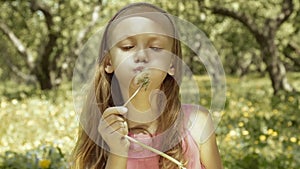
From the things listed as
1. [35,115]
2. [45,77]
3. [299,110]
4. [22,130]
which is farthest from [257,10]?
[22,130]

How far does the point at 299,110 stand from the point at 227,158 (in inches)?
149

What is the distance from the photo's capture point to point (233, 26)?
23.7 metres

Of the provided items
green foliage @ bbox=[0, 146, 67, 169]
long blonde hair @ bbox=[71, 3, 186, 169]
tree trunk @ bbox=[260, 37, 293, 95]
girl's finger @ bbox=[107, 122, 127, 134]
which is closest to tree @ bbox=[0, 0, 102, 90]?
tree trunk @ bbox=[260, 37, 293, 95]

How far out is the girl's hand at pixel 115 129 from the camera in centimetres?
168

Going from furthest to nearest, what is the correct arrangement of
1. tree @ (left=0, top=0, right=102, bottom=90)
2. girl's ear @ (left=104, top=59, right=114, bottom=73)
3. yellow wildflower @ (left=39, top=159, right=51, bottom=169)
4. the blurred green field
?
tree @ (left=0, top=0, right=102, bottom=90) → the blurred green field → yellow wildflower @ (left=39, top=159, right=51, bottom=169) → girl's ear @ (left=104, top=59, right=114, bottom=73)

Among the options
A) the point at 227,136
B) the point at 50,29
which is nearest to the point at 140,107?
the point at 227,136

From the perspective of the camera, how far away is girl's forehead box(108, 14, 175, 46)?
1.79m

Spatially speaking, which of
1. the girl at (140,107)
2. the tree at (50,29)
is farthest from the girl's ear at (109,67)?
the tree at (50,29)

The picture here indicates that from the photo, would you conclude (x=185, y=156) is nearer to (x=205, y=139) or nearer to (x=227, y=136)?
(x=205, y=139)

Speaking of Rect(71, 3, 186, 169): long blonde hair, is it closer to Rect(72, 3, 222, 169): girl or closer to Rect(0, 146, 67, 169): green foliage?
Rect(72, 3, 222, 169): girl

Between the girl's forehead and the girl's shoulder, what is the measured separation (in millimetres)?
327

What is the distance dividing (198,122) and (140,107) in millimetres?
285

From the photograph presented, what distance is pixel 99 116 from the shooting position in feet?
6.33

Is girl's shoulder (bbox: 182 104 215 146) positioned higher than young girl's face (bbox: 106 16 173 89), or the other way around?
young girl's face (bbox: 106 16 173 89)
